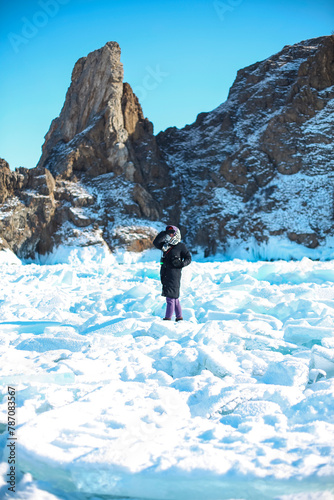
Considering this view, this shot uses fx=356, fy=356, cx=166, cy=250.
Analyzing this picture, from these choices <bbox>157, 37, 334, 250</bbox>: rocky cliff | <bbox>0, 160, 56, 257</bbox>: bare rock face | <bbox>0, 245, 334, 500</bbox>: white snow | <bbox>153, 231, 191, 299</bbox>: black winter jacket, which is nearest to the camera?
<bbox>0, 245, 334, 500</bbox>: white snow

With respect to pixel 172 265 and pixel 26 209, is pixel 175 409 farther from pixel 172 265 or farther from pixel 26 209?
pixel 26 209

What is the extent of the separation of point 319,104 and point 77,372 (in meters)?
54.2

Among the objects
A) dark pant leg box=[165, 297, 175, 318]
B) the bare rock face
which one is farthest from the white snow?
the bare rock face

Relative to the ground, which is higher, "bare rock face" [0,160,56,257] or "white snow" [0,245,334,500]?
"bare rock face" [0,160,56,257]

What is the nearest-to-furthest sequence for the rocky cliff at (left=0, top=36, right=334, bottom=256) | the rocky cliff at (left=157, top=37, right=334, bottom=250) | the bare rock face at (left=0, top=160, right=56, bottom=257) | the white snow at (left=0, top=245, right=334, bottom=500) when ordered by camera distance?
the white snow at (left=0, top=245, right=334, bottom=500)
the bare rock face at (left=0, top=160, right=56, bottom=257)
the rocky cliff at (left=0, top=36, right=334, bottom=256)
the rocky cliff at (left=157, top=37, right=334, bottom=250)

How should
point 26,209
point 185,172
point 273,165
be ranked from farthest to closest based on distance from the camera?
point 185,172, point 273,165, point 26,209

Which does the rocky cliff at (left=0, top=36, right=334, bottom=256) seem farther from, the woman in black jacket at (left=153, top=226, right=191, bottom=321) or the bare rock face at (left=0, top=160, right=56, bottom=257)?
the woman in black jacket at (left=153, top=226, right=191, bottom=321)

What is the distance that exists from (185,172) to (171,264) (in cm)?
5213

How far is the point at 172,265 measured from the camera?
6.29 meters

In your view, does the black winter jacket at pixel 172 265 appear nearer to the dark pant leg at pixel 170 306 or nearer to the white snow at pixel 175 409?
the dark pant leg at pixel 170 306

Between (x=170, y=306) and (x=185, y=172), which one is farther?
(x=185, y=172)

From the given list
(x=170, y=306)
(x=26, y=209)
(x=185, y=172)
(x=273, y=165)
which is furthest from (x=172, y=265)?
(x=185, y=172)

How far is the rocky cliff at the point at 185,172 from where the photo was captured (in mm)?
44438

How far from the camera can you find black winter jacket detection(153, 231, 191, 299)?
6172 mm
